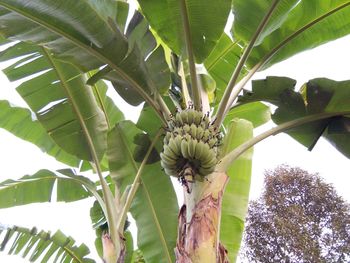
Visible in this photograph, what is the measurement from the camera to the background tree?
652cm

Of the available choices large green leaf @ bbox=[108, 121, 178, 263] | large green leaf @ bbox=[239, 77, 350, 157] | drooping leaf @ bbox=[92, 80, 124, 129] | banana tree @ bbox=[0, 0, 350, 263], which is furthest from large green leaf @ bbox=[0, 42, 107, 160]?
large green leaf @ bbox=[239, 77, 350, 157]

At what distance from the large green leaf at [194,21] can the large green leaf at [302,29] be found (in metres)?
0.27

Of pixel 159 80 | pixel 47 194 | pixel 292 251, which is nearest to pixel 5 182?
pixel 47 194

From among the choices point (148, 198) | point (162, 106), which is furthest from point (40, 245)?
point (162, 106)

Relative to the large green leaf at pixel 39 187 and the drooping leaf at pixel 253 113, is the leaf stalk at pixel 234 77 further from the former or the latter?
the large green leaf at pixel 39 187

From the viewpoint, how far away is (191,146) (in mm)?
1725

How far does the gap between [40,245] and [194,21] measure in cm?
205

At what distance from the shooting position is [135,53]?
197 centimetres

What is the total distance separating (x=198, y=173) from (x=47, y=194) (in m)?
1.67

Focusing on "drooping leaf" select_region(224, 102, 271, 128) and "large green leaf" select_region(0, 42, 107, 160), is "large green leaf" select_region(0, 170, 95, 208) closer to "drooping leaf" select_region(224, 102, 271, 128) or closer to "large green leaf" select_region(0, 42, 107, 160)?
"large green leaf" select_region(0, 42, 107, 160)

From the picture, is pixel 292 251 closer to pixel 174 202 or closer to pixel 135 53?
pixel 174 202

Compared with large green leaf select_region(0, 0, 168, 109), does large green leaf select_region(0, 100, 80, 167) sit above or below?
above

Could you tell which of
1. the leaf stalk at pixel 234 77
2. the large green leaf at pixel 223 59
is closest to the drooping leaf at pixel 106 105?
the large green leaf at pixel 223 59

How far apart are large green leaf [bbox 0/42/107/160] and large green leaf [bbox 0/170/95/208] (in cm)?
27
